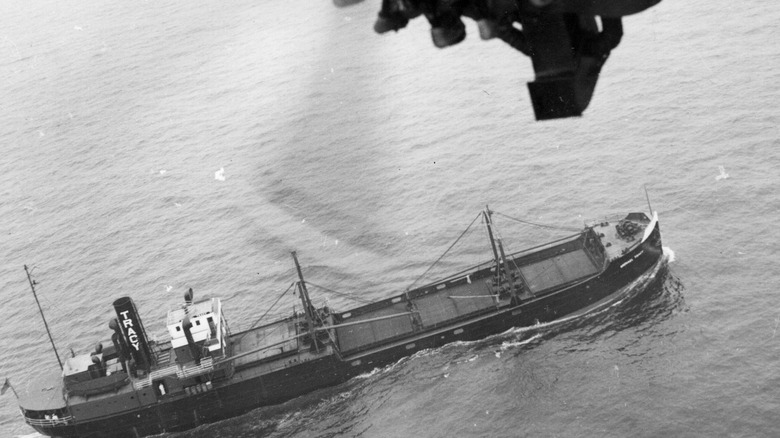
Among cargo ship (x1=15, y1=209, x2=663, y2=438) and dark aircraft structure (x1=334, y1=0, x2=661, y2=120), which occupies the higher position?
dark aircraft structure (x1=334, y1=0, x2=661, y2=120)

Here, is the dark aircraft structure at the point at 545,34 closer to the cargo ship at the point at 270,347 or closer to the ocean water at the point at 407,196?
the ocean water at the point at 407,196

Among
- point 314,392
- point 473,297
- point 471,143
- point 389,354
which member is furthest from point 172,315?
point 471,143

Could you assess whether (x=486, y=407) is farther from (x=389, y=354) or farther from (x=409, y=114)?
(x=409, y=114)

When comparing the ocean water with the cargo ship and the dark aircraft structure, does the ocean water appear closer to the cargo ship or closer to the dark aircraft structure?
the cargo ship

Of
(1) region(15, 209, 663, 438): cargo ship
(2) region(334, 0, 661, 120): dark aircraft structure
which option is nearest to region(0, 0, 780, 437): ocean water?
(1) region(15, 209, 663, 438): cargo ship

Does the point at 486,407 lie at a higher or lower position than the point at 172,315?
lower

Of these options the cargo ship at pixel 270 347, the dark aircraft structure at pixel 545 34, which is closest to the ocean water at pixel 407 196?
the cargo ship at pixel 270 347
